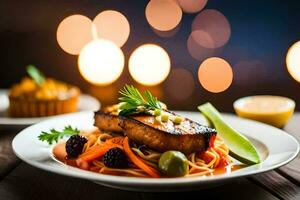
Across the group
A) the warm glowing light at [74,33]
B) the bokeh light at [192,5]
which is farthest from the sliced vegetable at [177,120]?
the warm glowing light at [74,33]

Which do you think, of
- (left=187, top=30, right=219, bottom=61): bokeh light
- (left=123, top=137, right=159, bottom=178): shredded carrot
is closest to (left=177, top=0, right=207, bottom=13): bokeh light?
(left=187, top=30, right=219, bottom=61): bokeh light

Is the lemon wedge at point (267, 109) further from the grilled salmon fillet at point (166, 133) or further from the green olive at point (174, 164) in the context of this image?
the green olive at point (174, 164)

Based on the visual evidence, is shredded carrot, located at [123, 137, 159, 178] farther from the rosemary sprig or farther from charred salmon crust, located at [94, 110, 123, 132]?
charred salmon crust, located at [94, 110, 123, 132]

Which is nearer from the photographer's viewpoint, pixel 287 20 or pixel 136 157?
pixel 136 157

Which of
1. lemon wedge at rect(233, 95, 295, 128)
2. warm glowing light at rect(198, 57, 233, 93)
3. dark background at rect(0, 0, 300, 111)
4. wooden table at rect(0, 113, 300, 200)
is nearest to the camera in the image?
wooden table at rect(0, 113, 300, 200)

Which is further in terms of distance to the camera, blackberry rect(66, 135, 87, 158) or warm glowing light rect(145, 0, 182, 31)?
warm glowing light rect(145, 0, 182, 31)

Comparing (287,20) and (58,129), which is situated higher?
(287,20)

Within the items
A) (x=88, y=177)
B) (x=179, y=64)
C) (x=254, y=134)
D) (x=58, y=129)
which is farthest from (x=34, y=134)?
(x=179, y=64)

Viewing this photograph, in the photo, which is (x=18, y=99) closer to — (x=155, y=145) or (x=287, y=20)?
(x=155, y=145)
